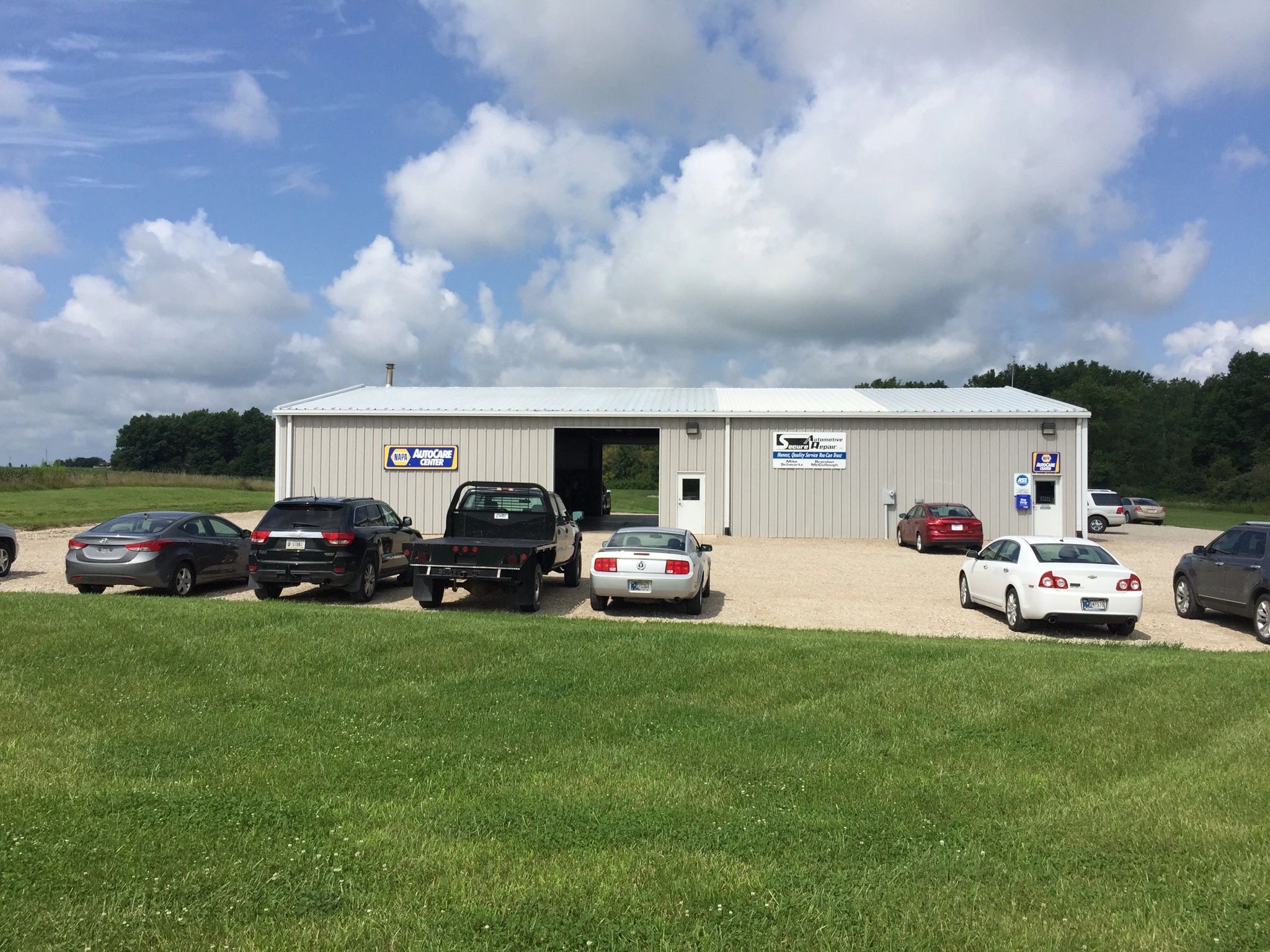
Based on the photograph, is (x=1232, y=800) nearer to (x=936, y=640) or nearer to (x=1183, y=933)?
(x=1183, y=933)

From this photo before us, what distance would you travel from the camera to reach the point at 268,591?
14594 millimetres

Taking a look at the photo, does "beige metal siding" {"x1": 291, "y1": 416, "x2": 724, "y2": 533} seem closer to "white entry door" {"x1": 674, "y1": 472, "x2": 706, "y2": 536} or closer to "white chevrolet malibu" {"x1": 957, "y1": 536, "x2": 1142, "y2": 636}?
"white entry door" {"x1": 674, "y1": 472, "x2": 706, "y2": 536}

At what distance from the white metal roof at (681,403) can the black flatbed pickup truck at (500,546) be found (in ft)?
44.6

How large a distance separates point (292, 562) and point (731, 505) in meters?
17.7

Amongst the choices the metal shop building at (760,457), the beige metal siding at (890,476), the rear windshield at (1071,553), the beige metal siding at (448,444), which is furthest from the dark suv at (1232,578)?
the beige metal siding at (448,444)

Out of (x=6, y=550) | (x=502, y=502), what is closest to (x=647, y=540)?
(x=502, y=502)

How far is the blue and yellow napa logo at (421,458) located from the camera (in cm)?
3053

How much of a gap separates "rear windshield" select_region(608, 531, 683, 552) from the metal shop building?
14.3 meters

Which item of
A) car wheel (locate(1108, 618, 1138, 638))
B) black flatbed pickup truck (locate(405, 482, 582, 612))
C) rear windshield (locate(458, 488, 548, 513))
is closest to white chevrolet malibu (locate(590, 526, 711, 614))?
black flatbed pickup truck (locate(405, 482, 582, 612))

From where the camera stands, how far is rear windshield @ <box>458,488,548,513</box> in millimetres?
15609

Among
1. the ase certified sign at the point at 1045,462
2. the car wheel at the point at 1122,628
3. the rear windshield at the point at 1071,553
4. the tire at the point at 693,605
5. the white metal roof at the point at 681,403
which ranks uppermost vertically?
the white metal roof at the point at 681,403

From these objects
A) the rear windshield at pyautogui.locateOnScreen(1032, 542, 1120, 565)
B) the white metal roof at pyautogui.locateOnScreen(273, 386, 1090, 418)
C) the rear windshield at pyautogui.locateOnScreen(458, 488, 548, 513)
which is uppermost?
the white metal roof at pyautogui.locateOnScreen(273, 386, 1090, 418)

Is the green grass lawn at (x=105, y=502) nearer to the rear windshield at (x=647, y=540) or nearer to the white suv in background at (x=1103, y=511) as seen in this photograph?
the rear windshield at (x=647, y=540)

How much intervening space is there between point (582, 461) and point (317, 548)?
2652 cm
